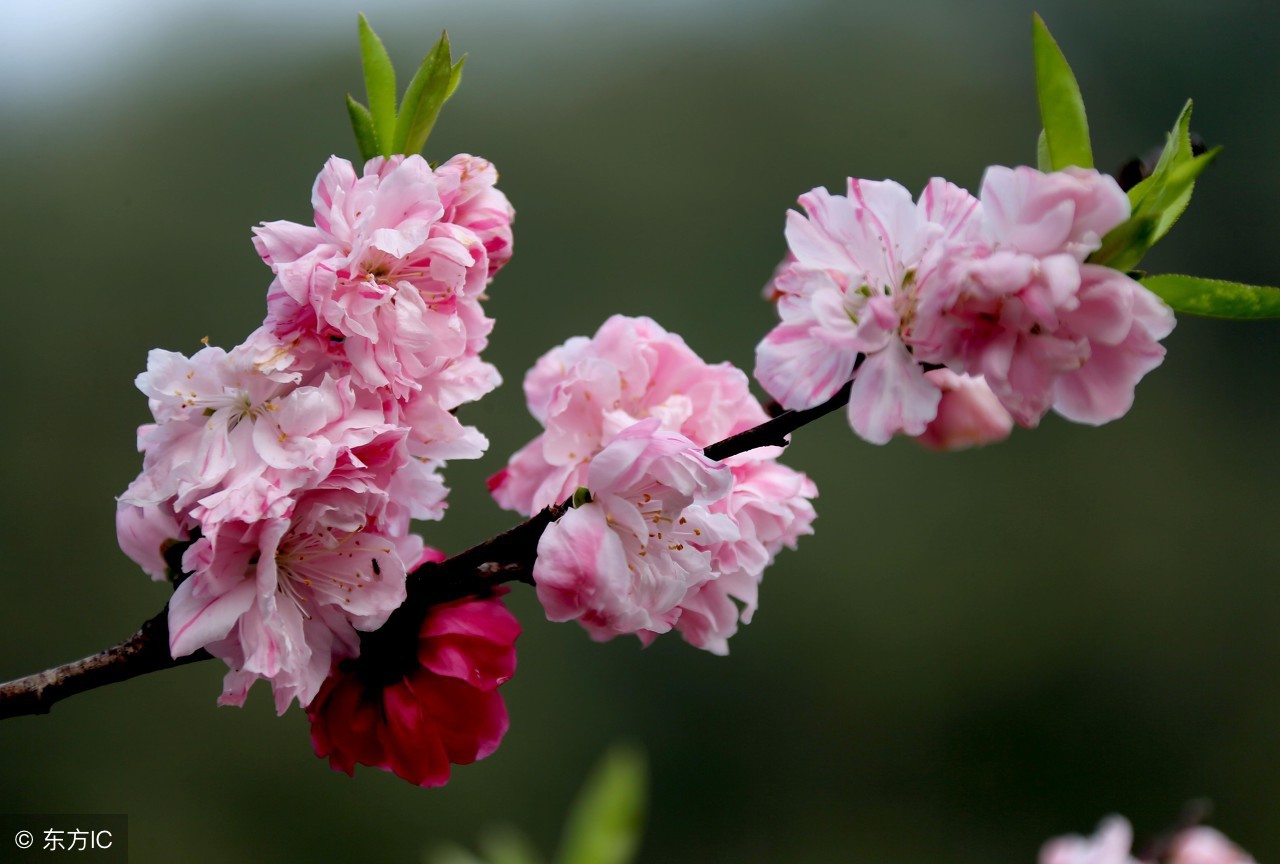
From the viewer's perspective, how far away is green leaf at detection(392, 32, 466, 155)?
55 centimetres

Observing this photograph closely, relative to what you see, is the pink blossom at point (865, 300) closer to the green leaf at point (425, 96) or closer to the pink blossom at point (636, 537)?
the pink blossom at point (636, 537)

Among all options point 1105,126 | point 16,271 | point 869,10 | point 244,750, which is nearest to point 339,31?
point 16,271

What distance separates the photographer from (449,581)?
1.75 feet

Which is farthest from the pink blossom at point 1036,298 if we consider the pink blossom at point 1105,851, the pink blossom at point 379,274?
the pink blossom at point 1105,851

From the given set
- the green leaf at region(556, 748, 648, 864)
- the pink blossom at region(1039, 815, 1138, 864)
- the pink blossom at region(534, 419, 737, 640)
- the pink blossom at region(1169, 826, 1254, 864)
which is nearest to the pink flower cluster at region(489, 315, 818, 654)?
the pink blossom at region(534, 419, 737, 640)

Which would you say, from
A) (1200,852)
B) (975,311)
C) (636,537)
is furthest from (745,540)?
(1200,852)

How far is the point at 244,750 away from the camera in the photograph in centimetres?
437

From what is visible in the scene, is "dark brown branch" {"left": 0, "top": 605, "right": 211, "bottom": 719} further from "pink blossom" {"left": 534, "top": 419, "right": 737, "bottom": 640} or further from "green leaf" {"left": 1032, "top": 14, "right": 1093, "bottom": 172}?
"green leaf" {"left": 1032, "top": 14, "right": 1093, "bottom": 172}

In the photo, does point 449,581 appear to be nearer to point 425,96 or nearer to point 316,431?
point 316,431

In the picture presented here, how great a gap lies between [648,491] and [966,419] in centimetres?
31

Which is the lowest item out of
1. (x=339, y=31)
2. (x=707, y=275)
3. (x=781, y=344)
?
(x=781, y=344)

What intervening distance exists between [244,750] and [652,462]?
443 cm

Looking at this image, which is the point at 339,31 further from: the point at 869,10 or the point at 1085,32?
the point at 1085,32

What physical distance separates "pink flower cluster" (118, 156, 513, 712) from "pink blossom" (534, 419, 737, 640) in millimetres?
85
